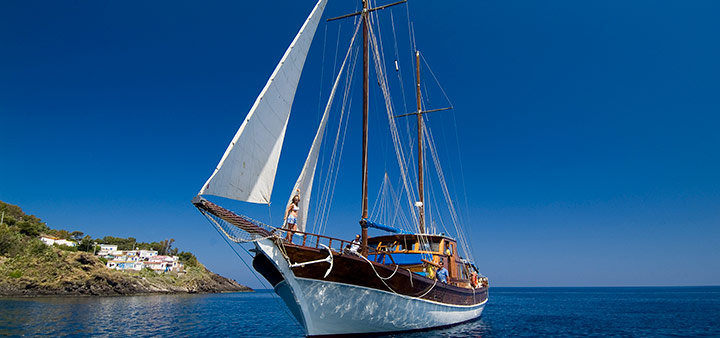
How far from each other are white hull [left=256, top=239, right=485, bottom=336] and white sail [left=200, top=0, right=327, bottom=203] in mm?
2256

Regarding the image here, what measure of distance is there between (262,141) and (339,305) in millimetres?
6134

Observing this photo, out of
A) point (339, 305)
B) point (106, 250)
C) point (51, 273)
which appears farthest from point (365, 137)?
point (106, 250)

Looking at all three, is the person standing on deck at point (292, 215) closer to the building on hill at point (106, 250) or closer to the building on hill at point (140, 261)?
the building on hill at point (140, 261)

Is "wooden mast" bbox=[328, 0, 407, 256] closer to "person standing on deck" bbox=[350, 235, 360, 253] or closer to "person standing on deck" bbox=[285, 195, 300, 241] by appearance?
"person standing on deck" bbox=[350, 235, 360, 253]

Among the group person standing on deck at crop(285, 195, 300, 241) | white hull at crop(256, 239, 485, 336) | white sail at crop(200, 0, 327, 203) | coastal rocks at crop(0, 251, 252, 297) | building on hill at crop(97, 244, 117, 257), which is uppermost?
white sail at crop(200, 0, 327, 203)

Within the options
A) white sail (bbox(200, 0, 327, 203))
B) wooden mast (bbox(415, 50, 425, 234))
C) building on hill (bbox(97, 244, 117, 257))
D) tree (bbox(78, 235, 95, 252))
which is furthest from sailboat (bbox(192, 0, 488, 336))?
tree (bbox(78, 235, 95, 252))

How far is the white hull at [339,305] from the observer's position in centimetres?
1241

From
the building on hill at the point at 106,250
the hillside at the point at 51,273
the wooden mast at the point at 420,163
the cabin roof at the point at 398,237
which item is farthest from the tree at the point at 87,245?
the cabin roof at the point at 398,237

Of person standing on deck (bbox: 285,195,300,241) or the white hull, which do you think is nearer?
the white hull

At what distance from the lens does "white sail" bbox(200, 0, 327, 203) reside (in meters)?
9.95

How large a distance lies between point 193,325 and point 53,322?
8.47 m

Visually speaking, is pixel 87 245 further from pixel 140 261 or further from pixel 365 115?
pixel 365 115

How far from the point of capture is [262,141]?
11.2m

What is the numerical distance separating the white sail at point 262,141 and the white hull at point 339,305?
7.40 feet
